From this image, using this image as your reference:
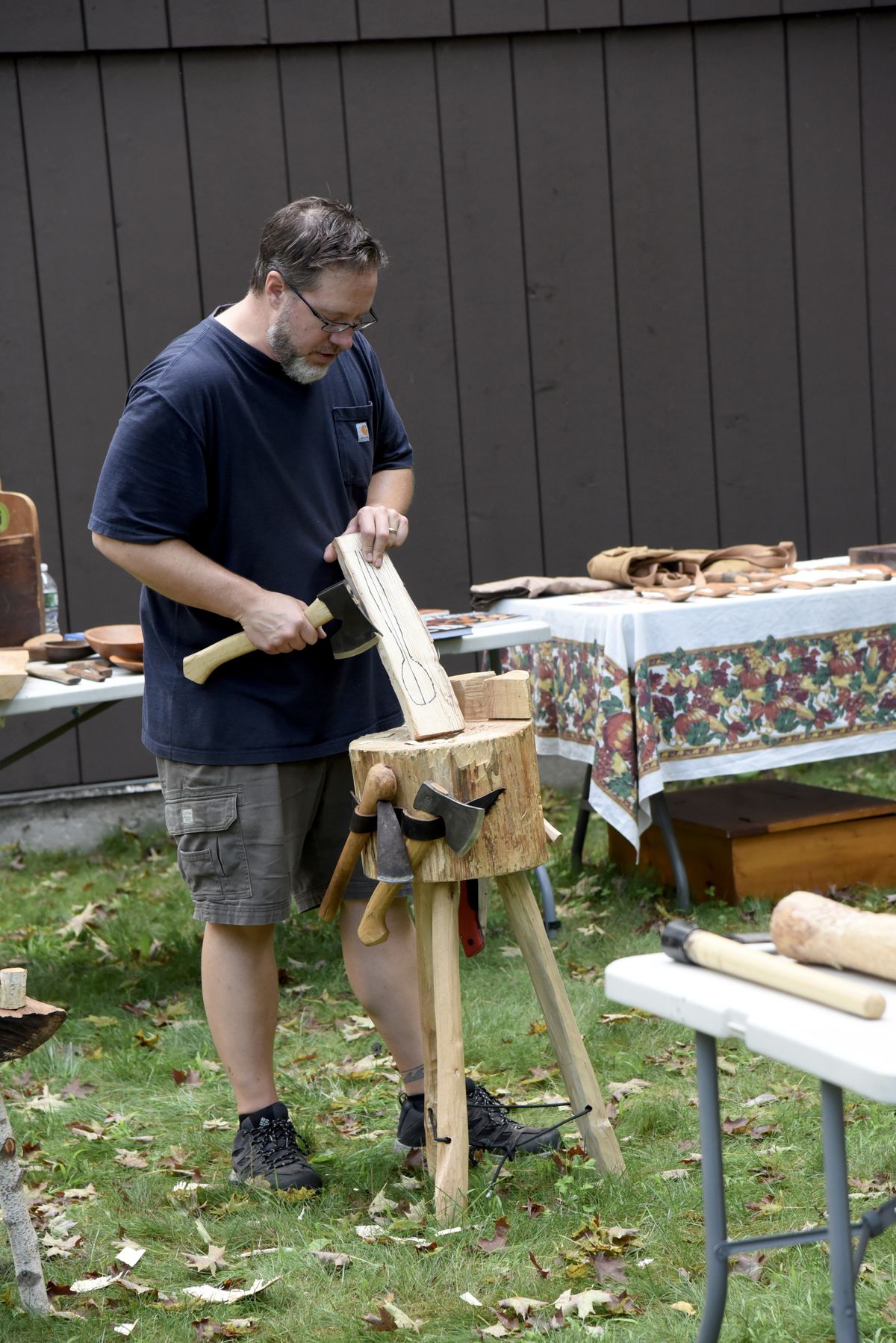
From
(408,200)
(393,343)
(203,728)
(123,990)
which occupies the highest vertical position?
(408,200)

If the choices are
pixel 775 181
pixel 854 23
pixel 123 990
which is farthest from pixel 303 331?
pixel 854 23

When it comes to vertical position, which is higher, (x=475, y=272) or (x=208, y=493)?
(x=475, y=272)

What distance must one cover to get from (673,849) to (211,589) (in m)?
2.16

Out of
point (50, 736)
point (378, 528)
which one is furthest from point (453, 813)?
point (50, 736)

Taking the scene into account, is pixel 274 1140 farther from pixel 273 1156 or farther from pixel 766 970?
pixel 766 970

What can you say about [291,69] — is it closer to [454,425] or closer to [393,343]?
[393,343]

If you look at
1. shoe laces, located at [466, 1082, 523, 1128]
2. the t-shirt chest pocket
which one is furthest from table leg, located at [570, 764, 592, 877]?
the t-shirt chest pocket

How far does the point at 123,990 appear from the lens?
425 cm

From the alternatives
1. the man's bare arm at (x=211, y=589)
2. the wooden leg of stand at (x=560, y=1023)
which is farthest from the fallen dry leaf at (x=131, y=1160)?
the man's bare arm at (x=211, y=589)

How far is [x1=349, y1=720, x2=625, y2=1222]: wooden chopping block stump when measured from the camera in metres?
2.58

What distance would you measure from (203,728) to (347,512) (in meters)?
0.56

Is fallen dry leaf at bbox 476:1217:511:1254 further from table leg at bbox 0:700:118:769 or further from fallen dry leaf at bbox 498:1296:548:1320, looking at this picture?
table leg at bbox 0:700:118:769

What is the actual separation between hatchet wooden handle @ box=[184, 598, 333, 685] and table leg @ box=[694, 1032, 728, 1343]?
4.22 ft

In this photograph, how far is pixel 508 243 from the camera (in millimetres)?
Answer: 6102
